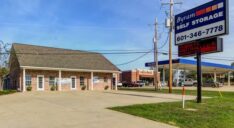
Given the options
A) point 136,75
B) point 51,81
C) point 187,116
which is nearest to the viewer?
point 187,116

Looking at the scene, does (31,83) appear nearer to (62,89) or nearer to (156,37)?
(62,89)

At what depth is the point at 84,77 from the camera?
42.1m

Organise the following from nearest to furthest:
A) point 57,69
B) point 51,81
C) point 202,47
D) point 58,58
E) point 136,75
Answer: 1. point 202,47
2. point 57,69
3. point 51,81
4. point 58,58
5. point 136,75

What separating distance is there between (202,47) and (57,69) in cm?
2162

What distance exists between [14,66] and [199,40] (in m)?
26.1

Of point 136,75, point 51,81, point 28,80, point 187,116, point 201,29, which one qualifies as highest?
point 201,29

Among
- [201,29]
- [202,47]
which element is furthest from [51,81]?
[201,29]

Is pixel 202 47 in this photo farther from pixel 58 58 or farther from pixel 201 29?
pixel 58 58

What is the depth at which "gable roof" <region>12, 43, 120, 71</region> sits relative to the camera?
37397 millimetres

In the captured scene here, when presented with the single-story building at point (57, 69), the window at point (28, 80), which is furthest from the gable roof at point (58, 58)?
the window at point (28, 80)

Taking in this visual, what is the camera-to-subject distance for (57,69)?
38375 millimetres

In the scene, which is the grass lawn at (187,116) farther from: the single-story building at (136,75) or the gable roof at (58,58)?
the single-story building at (136,75)

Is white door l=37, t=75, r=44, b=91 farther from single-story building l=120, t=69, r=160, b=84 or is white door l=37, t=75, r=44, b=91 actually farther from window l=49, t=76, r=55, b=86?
single-story building l=120, t=69, r=160, b=84

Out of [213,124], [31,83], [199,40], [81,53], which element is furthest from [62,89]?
[213,124]
